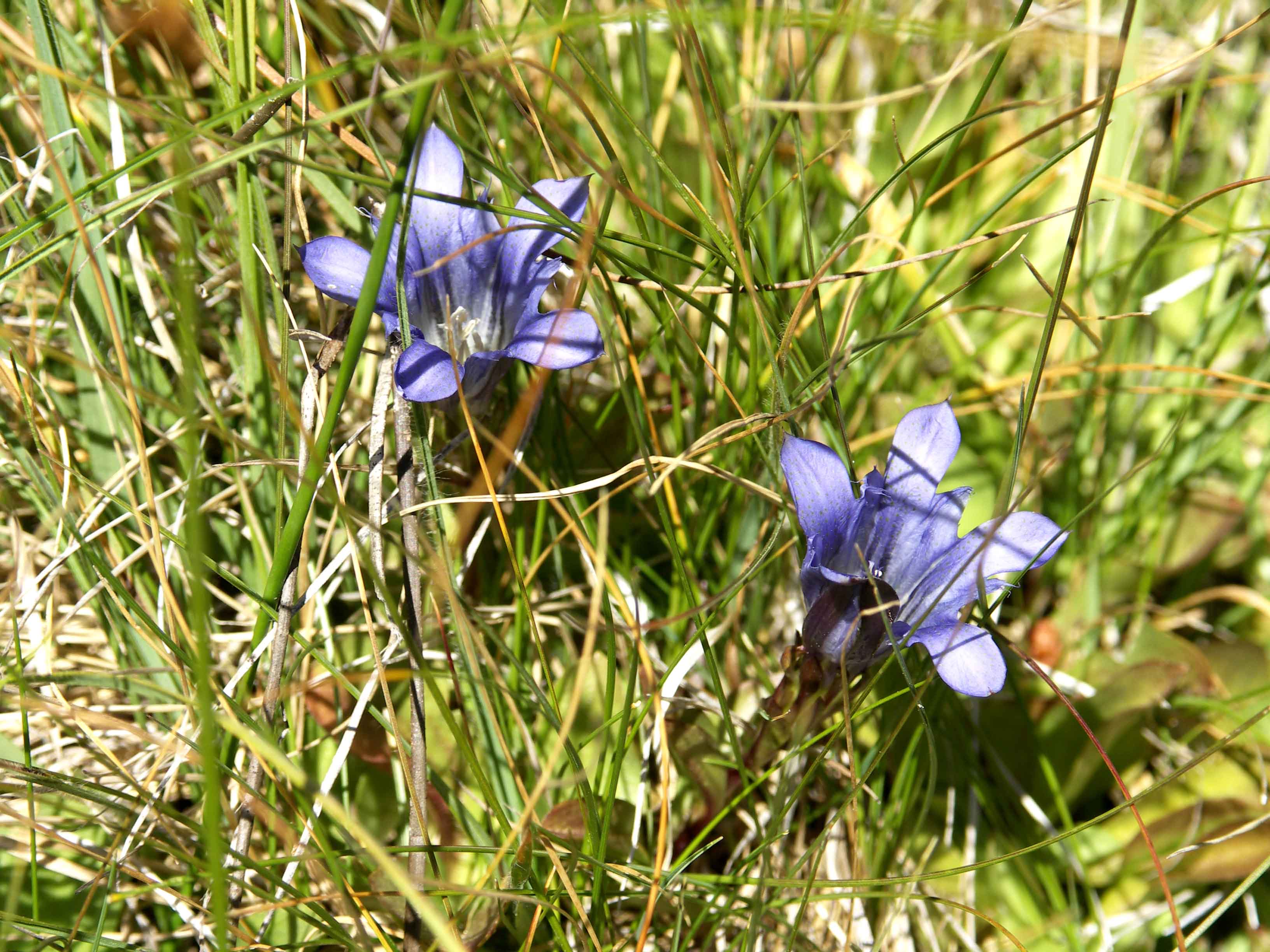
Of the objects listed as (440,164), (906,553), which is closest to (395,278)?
(440,164)

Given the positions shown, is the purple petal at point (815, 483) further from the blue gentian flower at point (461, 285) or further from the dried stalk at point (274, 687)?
the dried stalk at point (274, 687)

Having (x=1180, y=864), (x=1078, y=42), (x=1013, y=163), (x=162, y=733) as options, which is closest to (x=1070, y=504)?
(x=1180, y=864)

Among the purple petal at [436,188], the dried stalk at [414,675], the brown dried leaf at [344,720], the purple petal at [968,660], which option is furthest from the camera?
the brown dried leaf at [344,720]

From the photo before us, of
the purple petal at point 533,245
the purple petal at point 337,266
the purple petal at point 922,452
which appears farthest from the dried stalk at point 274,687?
the purple petal at point 922,452

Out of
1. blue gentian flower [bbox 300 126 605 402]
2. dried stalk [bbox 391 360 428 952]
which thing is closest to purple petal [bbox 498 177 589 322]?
blue gentian flower [bbox 300 126 605 402]

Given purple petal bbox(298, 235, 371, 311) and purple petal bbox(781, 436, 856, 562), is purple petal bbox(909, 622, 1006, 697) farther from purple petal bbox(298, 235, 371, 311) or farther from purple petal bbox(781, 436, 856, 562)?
purple petal bbox(298, 235, 371, 311)

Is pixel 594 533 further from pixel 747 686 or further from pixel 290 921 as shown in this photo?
pixel 290 921

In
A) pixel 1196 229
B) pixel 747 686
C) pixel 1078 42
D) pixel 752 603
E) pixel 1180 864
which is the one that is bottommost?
pixel 1180 864
